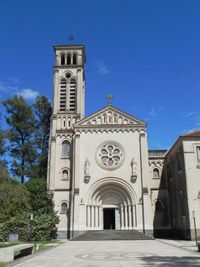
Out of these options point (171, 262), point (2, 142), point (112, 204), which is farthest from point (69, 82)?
point (171, 262)

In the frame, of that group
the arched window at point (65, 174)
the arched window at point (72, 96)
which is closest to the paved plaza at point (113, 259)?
Answer: the arched window at point (65, 174)

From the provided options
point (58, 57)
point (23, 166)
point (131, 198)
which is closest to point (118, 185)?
point (131, 198)

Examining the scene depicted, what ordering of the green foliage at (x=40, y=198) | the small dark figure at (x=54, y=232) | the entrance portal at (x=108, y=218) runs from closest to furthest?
the green foliage at (x=40, y=198) → the small dark figure at (x=54, y=232) → the entrance portal at (x=108, y=218)

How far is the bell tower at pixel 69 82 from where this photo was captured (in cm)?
4059

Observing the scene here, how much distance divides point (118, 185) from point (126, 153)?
4.05 metres

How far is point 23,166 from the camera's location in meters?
41.1

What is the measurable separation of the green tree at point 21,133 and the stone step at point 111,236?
1410 centimetres

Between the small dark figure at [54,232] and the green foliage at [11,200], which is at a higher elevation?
the green foliage at [11,200]

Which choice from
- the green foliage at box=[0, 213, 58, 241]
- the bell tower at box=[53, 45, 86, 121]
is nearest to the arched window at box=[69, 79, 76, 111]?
the bell tower at box=[53, 45, 86, 121]

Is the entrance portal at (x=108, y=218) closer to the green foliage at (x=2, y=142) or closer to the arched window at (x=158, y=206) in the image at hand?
the arched window at (x=158, y=206)

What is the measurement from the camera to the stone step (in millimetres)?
29178

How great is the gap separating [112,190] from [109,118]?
913 cm

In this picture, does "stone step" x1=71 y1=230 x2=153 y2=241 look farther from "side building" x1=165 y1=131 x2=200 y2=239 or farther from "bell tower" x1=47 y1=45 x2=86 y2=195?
"bell tower" x1=47 y1=45 x2=86 y2=195

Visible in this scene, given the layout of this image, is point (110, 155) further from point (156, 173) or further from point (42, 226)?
point (42, 226)
